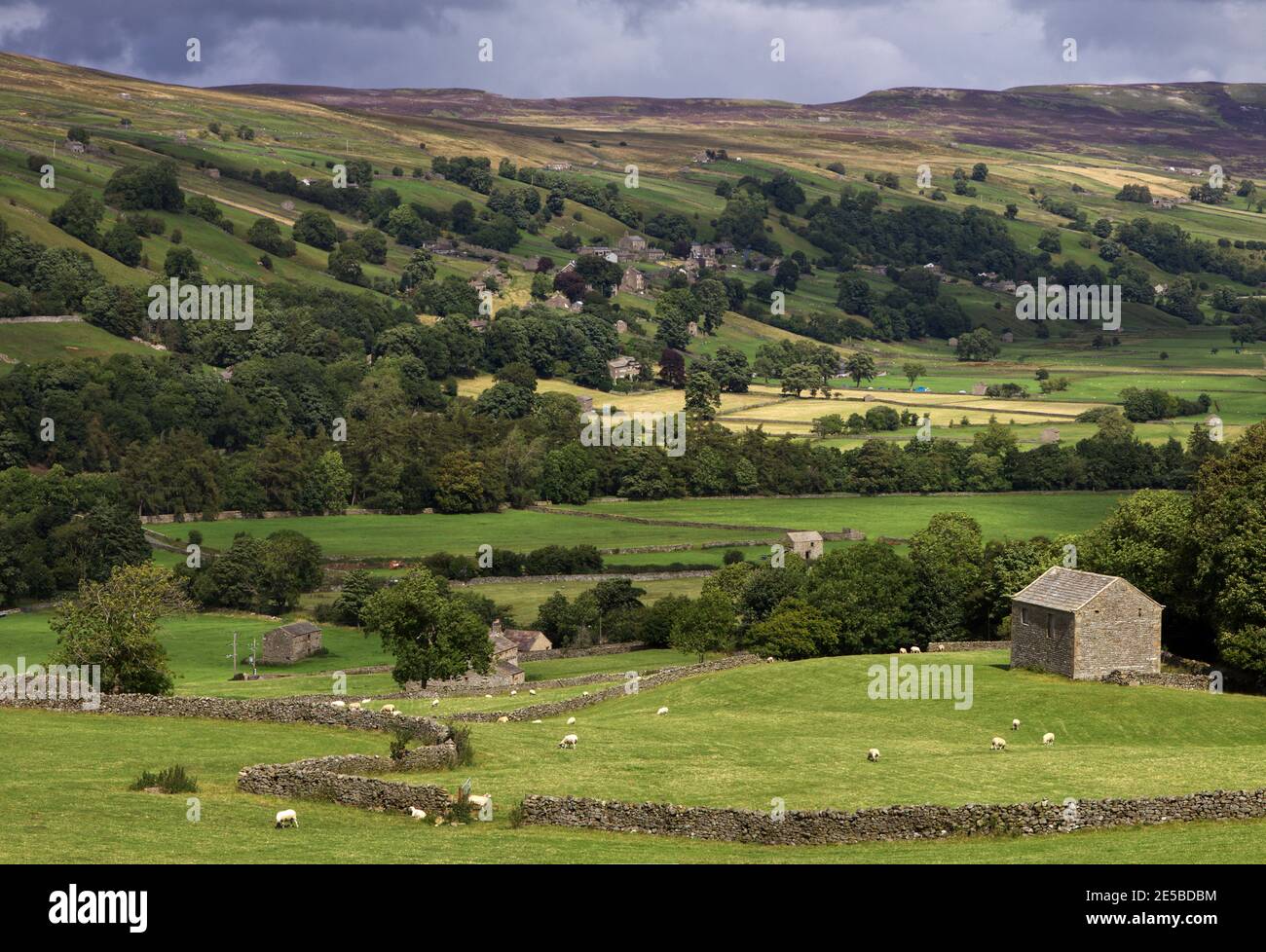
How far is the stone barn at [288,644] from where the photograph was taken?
297 feet

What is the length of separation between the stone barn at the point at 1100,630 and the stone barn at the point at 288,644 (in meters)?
46.2

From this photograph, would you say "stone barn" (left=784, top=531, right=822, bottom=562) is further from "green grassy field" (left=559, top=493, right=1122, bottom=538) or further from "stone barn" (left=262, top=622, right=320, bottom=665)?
"stone barn" (left=262, top=622, right=320, bottom=665)

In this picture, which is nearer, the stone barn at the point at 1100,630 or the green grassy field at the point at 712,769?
the green grassy field at the point at 712,769

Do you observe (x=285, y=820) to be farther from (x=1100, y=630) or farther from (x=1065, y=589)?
(x=1065, y=589)

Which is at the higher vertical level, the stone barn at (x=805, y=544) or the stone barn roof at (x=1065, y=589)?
the stone barn roof at (x=1065, y=589)

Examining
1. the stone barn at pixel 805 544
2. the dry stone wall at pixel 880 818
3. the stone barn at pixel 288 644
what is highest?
the dry stone wall at pixel 880 818

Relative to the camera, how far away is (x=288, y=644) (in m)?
91.2

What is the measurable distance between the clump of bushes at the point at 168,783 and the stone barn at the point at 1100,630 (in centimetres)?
3515
